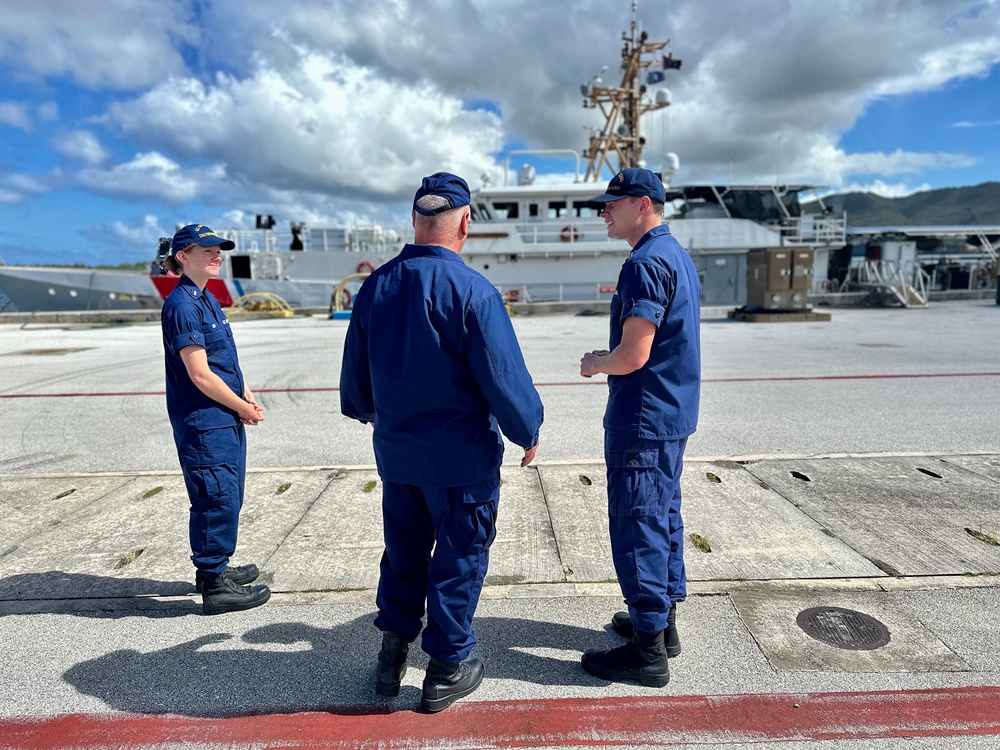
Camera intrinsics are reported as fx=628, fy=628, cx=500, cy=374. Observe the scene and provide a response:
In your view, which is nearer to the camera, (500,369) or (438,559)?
(500,369)

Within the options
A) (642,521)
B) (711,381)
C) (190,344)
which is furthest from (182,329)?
(711,381)

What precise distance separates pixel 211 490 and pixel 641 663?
1.92 metres

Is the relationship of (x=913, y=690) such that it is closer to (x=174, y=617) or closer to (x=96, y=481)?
(x=174, y=617)

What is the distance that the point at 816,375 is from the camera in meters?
8.59

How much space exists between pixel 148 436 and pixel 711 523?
5.11 metres

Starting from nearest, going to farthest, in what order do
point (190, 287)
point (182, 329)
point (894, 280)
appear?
point (182, 329) < point (190, 287) < point (894, 280)

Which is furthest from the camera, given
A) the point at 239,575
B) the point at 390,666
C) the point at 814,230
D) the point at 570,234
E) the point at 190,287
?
the point at 814,230

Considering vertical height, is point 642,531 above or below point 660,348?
below

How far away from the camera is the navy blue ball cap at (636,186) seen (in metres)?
2.39

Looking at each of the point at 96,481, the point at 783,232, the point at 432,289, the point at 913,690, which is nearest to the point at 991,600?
the point at 913,690

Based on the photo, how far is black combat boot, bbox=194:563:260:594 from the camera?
283cm

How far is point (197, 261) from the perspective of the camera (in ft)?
9.21

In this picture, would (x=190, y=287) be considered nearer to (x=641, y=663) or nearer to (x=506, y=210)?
(x=641, y=663)

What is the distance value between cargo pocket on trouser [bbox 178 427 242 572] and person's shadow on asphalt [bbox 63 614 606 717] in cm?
37
